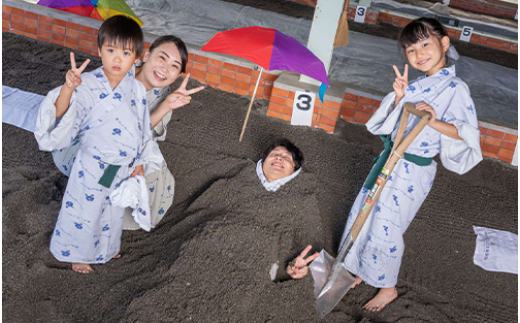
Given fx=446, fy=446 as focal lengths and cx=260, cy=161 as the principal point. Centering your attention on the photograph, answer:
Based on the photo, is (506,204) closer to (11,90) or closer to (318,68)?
(318,68)

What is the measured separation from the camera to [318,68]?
302 centimetres

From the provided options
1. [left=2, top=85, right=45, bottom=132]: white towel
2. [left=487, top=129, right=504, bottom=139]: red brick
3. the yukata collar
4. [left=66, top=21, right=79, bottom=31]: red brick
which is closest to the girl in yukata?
the yukata collar

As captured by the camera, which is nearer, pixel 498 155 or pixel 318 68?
pixel 318 68

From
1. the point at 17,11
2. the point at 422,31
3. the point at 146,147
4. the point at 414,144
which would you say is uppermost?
the point at 422,31

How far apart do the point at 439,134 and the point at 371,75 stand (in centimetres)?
294

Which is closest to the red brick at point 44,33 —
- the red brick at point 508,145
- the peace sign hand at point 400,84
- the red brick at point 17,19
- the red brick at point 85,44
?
the red brick at point 17,19

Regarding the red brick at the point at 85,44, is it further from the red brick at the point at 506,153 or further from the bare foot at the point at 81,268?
the red brick at the point at 506,153

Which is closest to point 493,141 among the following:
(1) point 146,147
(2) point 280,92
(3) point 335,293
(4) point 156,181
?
(2) point 280,92

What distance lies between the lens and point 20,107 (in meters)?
3.48

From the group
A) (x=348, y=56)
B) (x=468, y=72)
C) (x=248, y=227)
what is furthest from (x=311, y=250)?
(x=468, y=72)

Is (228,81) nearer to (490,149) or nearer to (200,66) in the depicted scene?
(200,66)

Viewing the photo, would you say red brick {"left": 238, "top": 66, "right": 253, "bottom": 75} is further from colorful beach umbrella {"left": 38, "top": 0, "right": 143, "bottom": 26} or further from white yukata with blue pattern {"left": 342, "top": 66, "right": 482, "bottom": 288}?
white yukata with blue pattern {"left": 342, "top": 66, "right": 482, "bottom": 288}

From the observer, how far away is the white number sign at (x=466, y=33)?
7379 millimetres

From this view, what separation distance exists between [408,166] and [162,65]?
1.38 metres
